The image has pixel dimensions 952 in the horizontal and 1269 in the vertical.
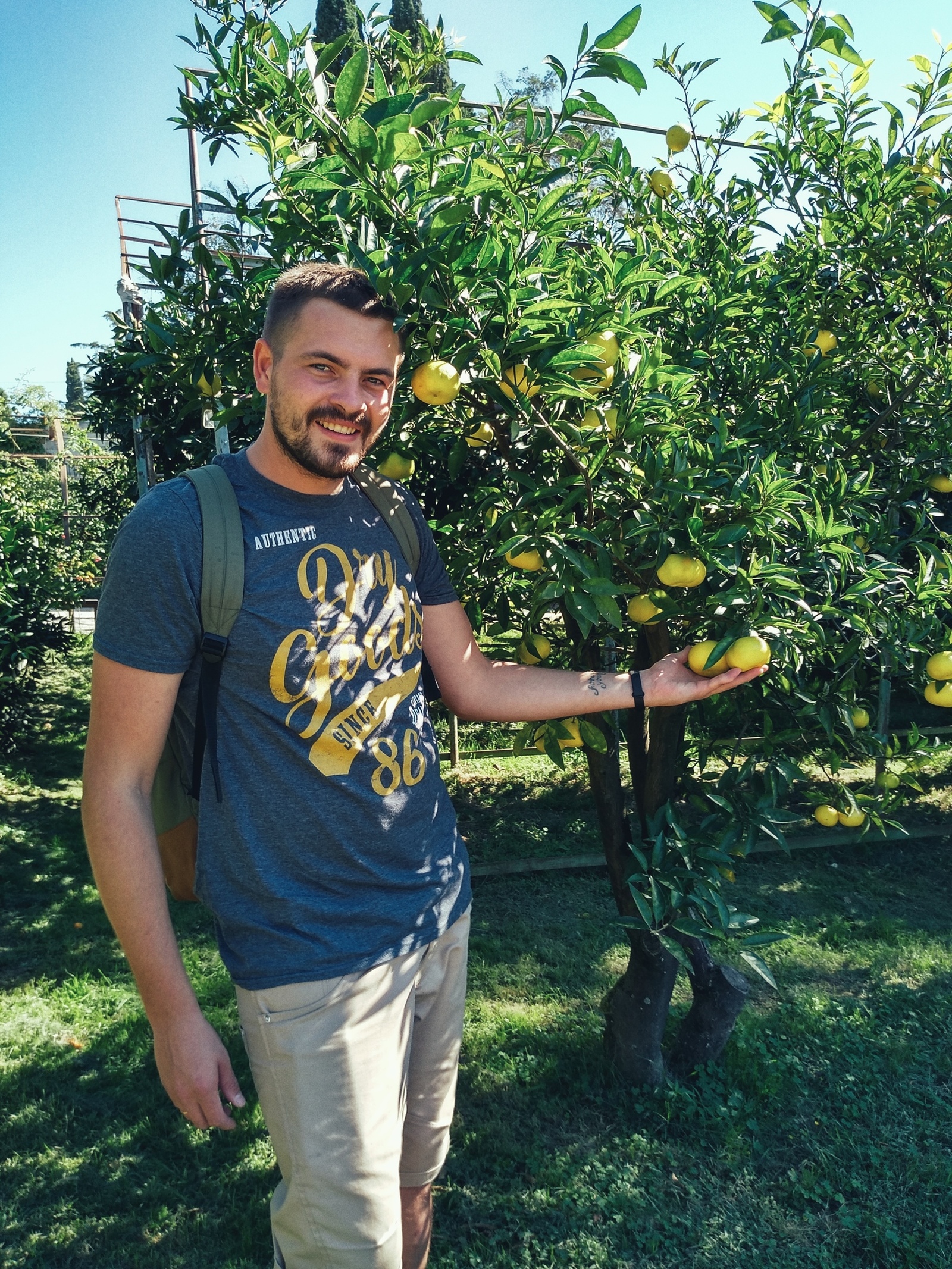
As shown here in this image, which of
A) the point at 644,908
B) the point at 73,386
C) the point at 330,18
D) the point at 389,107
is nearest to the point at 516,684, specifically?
the point at 644,908

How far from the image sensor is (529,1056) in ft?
10.2

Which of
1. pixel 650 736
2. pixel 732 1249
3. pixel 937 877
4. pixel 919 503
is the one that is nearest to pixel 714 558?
pixel 650 736

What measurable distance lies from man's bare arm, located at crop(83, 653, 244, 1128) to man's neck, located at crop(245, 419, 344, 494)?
0.45 metres

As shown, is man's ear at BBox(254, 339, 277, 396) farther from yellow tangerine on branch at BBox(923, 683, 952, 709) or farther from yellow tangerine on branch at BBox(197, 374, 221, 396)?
yellow tangerine on branch at BBox(923, 683, 952, 709)

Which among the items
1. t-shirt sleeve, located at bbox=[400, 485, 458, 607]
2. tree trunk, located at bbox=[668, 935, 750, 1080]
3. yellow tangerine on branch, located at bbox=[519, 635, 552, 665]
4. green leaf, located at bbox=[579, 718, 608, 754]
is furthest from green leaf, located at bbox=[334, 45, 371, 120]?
tree trunk, located at bbox=[668, 935, 750, 1080]

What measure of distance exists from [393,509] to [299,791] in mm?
637

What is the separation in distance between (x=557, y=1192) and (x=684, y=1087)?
0.59m

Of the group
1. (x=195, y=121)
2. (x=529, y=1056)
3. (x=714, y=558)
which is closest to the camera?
(x=714, y=558)

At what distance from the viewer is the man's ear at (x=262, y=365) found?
5.66 ft

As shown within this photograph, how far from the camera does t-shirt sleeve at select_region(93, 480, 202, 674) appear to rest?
1459mm

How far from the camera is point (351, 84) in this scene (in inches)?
57.2

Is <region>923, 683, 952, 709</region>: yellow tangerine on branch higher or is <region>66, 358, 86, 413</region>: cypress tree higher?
<region>66, 358, 86, 413</region>: cypress tree

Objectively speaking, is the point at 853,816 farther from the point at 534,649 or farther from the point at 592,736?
the point at 534,649

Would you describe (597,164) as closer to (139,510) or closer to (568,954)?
(139,510)
